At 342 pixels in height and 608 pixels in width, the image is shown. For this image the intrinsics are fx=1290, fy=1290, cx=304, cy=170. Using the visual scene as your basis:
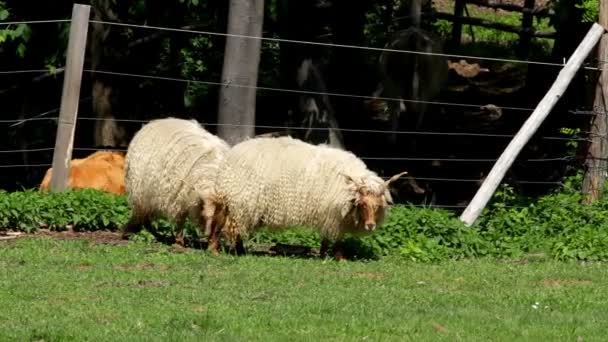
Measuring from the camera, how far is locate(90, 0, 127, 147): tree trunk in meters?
18.1

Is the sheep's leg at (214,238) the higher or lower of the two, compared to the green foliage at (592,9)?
lower

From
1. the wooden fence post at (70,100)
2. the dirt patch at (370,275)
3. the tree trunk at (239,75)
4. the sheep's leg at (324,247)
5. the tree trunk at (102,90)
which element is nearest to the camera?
the dirt patch at (370,275)

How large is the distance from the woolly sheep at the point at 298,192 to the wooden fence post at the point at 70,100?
7.92 ft

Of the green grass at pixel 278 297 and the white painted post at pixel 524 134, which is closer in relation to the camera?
Answer: the green grass at pixel 278 297

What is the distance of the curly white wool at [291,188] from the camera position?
40.5 ft

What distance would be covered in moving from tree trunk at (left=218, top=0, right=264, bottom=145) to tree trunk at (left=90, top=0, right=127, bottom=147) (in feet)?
12.1

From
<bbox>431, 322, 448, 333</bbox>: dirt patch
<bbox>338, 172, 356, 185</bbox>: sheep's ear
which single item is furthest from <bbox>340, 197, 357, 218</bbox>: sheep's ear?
<bbox>431, 322, 448, 333</bbox>: dirt patch

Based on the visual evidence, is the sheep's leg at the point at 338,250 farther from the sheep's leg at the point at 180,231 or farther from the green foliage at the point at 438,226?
the sheep's leg at the point at 180,231

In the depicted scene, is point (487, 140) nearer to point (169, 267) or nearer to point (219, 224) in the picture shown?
point (219, 224)

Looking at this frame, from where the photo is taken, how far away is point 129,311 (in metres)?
9.15

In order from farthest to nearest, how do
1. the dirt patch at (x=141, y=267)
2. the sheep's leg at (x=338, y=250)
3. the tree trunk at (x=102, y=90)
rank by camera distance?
the tree trunk at (x=102, y=90) → the sheep's leg at (x=338, y=250) → the dirt patch at (x=141, y=267)

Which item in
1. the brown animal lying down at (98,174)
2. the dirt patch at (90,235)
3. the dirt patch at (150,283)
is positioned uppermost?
the brown animal lying down at (98,174)

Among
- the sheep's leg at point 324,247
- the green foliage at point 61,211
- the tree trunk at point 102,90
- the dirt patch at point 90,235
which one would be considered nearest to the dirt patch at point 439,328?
the sheep's leg at point 324,247

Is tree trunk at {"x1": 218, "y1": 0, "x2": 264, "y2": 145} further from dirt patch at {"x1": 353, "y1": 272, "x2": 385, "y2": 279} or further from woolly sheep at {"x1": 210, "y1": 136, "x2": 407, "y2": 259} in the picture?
dirt patch at {"x1": 353, "y1": 272, "x2": 385, "y2": 279}
